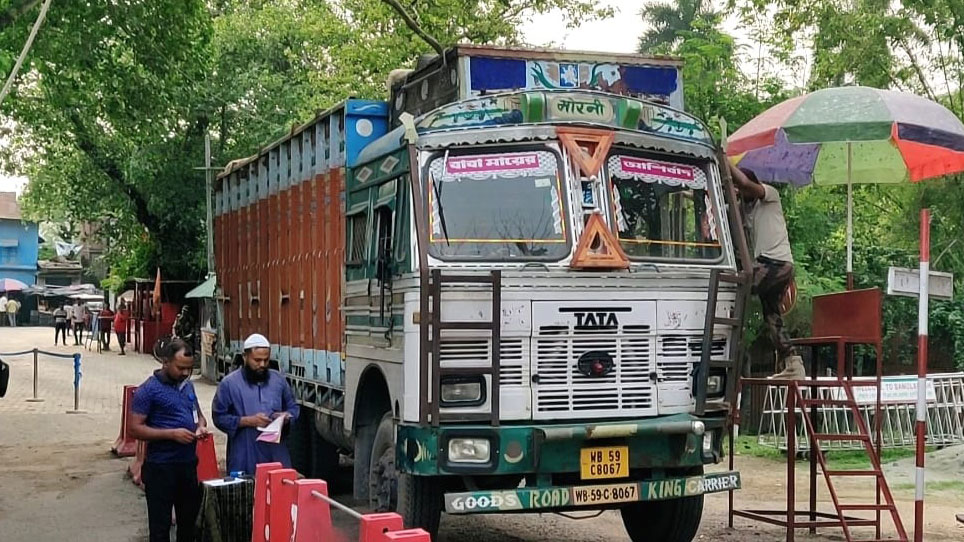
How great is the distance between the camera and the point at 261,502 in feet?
22.8

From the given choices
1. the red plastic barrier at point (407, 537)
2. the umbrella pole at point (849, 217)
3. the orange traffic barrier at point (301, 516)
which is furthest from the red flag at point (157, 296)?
the red plastic barrier at point (407, 537)

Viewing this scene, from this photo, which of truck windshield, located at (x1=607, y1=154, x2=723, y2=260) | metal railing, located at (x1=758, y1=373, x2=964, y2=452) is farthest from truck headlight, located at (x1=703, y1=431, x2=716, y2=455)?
metal railing, located at (x1=758, y1=373, x2=964, y2=452)

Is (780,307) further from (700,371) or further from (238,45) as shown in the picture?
(238,45)

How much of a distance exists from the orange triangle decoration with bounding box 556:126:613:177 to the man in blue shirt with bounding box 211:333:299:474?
2.53 meters

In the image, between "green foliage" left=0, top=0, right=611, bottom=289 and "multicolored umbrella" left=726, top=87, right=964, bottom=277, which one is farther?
"green foliage" left=0, top=0, right=611, bottom=289

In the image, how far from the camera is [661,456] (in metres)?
7.38

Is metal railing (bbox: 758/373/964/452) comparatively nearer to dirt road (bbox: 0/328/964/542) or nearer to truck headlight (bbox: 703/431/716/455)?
dirt road (bbox: 0/328/964/542)

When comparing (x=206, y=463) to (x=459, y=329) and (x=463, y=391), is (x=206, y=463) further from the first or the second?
(x=459, y=329)

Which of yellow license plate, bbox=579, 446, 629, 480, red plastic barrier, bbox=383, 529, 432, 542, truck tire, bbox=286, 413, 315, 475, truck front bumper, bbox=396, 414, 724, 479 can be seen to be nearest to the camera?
red plastic barrier, bbox=383, 529, 432, 542

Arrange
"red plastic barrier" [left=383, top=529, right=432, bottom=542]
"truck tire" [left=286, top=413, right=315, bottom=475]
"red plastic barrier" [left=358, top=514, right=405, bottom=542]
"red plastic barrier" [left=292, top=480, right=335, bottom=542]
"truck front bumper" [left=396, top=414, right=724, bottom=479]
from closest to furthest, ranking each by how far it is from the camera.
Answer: "red plastic barrier" [left=383, top=529, right=432, bottom=542] < "red plastic barrier" [left=358, top=514, right=405, bottom=542] < "red plastic barrier" [left=292, top=480, right=335, bottom=542] < "truck front bumper" [left=396, top=414, right=724, bottom=479] < "truck tire" [left=286, top=413, right=315, bottom=475]

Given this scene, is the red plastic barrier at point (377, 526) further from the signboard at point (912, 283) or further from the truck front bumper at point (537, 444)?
the signboard at point (912, 283)

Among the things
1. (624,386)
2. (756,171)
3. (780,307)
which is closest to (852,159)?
(756,171)

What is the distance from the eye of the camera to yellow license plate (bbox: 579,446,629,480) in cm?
713

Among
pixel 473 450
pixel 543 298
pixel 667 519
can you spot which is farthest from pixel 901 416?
pixel 473 450
